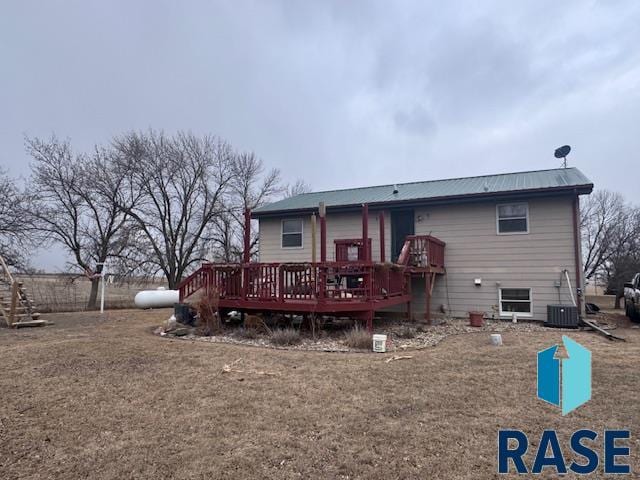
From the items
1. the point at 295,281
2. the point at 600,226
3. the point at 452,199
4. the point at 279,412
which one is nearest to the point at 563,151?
the point at 452,199

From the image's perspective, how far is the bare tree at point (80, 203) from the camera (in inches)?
639

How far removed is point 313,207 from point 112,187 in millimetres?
11270

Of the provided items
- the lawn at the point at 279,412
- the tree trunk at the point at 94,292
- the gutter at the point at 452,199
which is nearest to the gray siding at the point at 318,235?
A: the gutter at the point at 452,199

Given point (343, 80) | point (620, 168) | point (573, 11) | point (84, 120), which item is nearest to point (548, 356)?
point (573, 11)

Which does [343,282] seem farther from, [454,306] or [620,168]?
[620,168]

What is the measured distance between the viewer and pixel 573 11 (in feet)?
30.9

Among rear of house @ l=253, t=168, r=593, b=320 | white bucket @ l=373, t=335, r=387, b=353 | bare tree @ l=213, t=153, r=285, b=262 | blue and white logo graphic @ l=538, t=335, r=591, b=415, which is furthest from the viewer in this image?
bare tree @ l=213, t=153, r=285, b=262

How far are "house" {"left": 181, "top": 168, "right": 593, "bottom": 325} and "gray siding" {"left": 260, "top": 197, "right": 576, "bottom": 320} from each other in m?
0.03

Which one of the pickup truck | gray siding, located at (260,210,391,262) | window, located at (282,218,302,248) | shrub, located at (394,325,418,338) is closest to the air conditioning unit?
the pickup truck

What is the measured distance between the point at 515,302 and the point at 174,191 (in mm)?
17382

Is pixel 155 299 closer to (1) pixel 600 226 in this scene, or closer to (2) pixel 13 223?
(2) pixel 13 223

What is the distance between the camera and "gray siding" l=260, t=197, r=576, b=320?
9742 millimetres

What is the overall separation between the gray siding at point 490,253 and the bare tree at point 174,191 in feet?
39.2

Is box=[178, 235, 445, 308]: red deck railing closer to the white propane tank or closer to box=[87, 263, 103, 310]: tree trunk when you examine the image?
the white propane tank
